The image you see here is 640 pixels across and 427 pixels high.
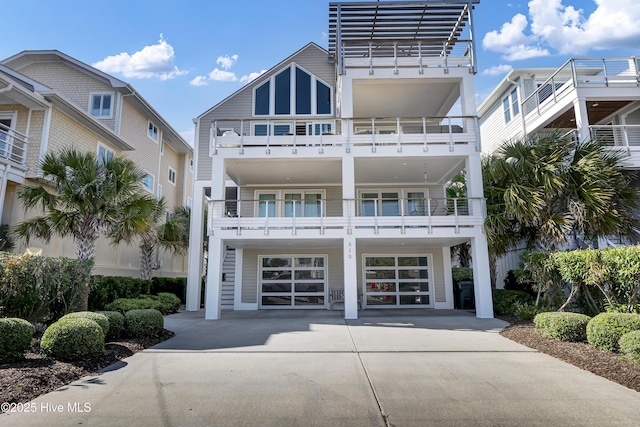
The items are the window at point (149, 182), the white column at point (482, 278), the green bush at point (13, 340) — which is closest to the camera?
the green bush at point (13, 340)

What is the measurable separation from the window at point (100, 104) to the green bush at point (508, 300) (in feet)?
62.1

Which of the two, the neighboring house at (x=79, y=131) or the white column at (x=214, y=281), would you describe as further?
the neighboring house at (x=79, y=131)

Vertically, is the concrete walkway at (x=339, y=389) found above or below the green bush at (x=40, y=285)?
below

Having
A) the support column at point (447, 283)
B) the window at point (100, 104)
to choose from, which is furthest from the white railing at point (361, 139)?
the window at point (100, 104)

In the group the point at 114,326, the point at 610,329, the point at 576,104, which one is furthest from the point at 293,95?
the point at 610,329

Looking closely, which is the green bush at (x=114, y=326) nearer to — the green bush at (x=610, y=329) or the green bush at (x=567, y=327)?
the green bush at (x=567, y=327)

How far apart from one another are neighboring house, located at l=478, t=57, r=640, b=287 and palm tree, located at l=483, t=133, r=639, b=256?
1571 millimetres

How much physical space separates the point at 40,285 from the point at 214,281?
187 inches

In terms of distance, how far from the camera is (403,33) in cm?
1467

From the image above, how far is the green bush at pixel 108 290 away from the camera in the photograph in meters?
10.9

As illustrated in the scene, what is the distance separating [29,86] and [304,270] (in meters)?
12.4

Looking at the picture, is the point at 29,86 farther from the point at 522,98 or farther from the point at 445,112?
the point at 522,98

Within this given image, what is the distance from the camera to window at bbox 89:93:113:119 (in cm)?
1784

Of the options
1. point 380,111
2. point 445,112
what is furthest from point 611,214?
point 380,111
